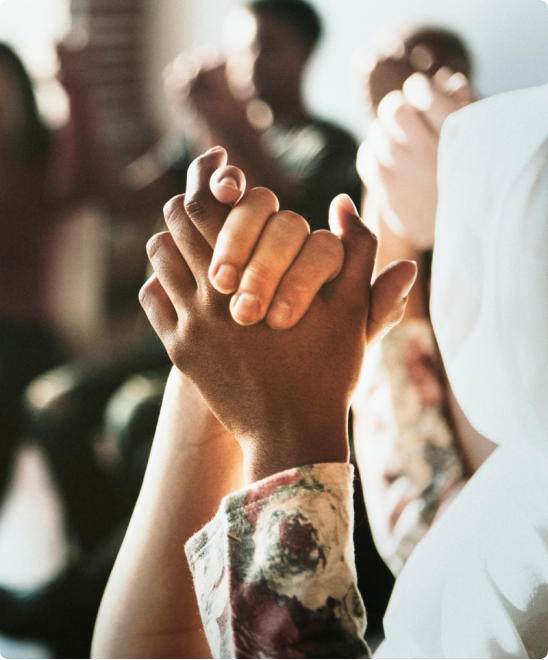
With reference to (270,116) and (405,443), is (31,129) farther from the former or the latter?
(405,443)

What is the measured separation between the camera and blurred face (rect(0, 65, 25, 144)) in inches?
22.5

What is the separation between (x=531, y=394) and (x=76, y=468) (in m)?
0.51

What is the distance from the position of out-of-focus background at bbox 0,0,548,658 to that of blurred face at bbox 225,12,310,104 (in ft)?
0.06

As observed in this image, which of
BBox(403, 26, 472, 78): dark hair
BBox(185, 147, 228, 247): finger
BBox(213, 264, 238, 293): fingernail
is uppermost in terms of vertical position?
BBox(403, 26, 472, 78): dark hair

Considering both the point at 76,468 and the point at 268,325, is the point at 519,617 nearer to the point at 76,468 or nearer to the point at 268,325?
the point at 268,325

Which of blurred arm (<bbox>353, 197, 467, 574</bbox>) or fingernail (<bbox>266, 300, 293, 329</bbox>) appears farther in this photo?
blurred arm (<bbox>353, 197, 467, 574</bbox>)

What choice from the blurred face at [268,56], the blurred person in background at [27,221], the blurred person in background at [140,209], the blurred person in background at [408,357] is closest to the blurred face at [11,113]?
the blurred person in background at [27,221]

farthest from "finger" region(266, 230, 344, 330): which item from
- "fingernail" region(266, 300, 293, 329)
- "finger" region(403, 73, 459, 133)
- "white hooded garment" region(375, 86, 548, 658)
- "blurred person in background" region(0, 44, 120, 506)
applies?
"blurred person in background" region(0, 44, 120, 506)

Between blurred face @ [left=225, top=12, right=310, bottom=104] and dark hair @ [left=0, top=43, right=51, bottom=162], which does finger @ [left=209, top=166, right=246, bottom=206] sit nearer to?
blurred face @ [left=225, top=12, right=310, bottom=104]

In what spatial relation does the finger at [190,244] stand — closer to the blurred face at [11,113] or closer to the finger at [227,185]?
the finger at [227,185]

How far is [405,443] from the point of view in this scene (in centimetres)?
44

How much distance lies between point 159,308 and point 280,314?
7 centimetres

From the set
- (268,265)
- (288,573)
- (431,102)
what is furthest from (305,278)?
(431,102)

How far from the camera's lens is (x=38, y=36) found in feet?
1.57
